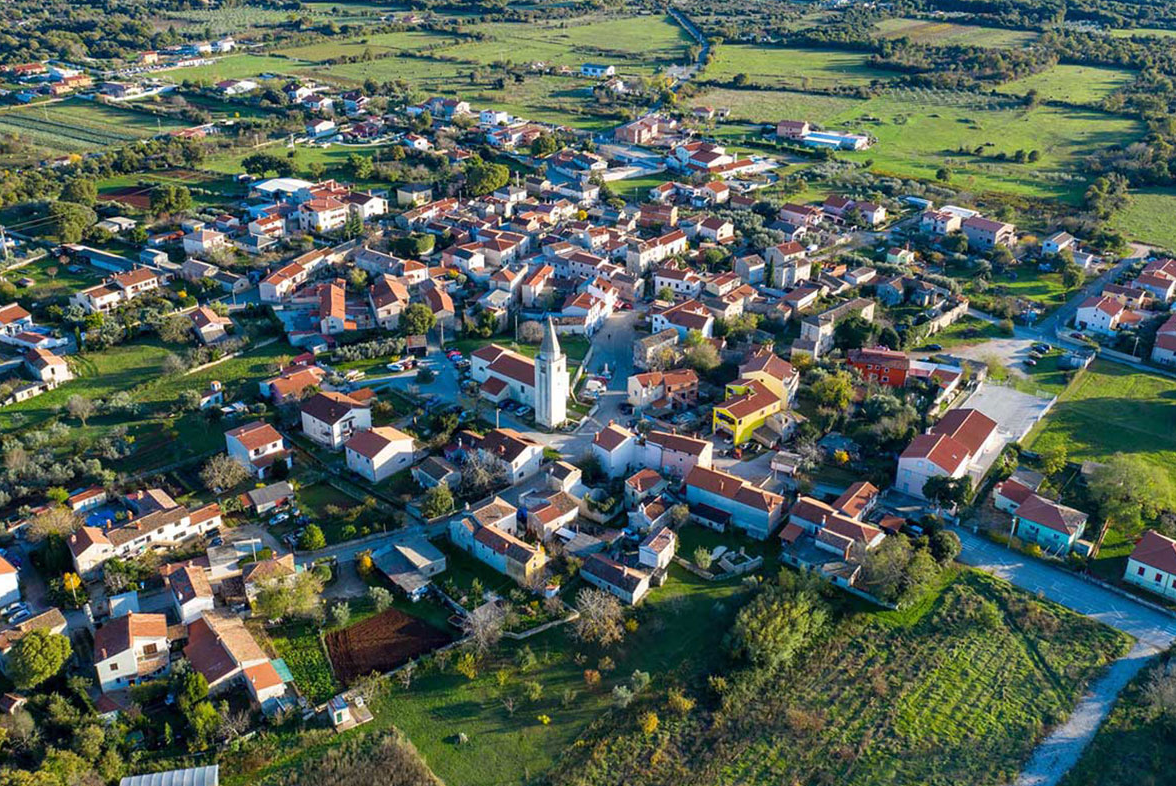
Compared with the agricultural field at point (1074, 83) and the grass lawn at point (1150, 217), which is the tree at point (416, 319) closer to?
the grass lawn at point (1150, 217)

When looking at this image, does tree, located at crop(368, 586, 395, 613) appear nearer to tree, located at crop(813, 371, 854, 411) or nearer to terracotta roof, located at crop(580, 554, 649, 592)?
terracotta roof, located at crop(580, 554, 649, 592)

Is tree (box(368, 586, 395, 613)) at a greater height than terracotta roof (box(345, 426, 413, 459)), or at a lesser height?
lesser

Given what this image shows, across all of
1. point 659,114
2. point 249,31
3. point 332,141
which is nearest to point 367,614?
point 332,141

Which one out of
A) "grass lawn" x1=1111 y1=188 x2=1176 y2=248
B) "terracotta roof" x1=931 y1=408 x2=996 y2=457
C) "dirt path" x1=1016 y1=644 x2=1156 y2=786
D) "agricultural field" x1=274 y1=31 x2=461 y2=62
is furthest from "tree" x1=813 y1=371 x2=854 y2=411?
"agricultural field" x1=274 y1=31 x2=461 y2=62

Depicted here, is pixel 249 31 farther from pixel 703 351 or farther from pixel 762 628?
pixel 762 628

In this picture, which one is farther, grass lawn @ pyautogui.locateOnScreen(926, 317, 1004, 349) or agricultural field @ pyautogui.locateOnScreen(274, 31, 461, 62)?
agricultural field @ pyautogui.locateOnScreen(274, 31, 461, 62)
